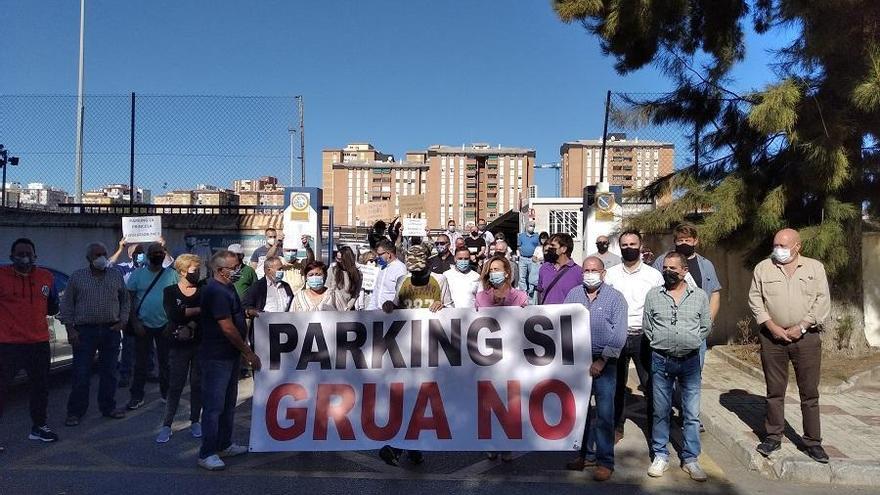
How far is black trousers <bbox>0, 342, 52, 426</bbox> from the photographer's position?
248 inches

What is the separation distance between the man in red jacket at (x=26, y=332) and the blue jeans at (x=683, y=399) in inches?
211

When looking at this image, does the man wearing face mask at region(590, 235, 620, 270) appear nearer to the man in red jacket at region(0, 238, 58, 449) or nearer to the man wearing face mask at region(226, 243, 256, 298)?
the man wearing face mask at region(226, 243, 256, 298)

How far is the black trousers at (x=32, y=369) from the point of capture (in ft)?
20.7

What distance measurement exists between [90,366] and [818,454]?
677cm

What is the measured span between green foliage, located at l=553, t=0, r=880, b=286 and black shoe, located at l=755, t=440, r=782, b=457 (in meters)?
3.67

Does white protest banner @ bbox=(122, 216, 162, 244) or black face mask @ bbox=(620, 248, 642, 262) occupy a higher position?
white protest banner @ bbox=(122, 216, 162, 244)

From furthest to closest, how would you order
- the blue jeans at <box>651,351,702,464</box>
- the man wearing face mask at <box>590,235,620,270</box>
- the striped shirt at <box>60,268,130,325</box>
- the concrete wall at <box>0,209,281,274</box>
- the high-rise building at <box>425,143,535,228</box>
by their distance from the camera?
the high-rise building at <box>425,143,535,228</box> < the concrete wall at <box>0,209,281,274</box> < the man wearing face mask at <box>590,235,620,270</box> < the striped shirt at <box>60,268,130,325</box> < the blue jeans at <box>651,351,702,464</box>

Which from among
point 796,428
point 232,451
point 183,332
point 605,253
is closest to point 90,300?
point 183,332

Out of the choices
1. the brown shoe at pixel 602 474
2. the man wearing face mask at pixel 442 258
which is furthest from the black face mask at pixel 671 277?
the man wearing face mask at pixel 442 258

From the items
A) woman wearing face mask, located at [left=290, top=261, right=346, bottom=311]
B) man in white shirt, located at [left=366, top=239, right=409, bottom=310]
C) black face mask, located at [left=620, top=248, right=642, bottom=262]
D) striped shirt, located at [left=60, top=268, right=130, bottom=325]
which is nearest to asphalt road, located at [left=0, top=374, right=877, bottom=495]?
striped shirt, located at [left=60, top=268, right=130, bottom=325]

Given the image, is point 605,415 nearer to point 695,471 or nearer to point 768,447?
point 695,471

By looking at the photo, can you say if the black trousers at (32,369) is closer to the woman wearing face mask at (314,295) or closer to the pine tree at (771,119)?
the woman wearing face mask at (314,295)

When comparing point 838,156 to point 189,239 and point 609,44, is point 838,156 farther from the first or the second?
point 189,239

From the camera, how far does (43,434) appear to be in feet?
20.7
